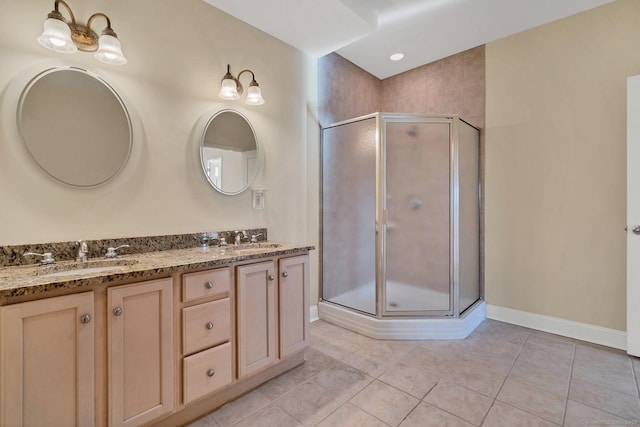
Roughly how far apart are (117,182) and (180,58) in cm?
94

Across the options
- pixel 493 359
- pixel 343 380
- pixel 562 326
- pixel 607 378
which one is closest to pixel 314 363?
pixel 343 380

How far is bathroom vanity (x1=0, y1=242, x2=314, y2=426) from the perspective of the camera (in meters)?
1.07

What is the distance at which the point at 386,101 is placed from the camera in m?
3.74

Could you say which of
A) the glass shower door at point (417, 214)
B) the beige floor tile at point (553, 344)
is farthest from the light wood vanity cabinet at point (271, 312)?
the beige floor tile at point (553, 344)

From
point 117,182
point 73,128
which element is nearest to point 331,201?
point 117,182

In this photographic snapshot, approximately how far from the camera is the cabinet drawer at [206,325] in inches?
58.6

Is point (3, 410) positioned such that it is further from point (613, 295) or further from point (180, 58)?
point (613, 295)

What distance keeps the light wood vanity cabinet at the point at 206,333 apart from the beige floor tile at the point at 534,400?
1605 millimetres

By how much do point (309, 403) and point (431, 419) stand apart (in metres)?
0.66

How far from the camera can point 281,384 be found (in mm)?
1884

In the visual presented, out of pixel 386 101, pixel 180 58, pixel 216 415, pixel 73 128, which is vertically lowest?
pixel 216 415

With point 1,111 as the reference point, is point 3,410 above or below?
below

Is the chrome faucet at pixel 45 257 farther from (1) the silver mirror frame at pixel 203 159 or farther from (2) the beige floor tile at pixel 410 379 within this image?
(2) the beige floor tile at pixel 410 379

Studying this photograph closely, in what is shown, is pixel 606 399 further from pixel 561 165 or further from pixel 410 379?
pixel 561 165
